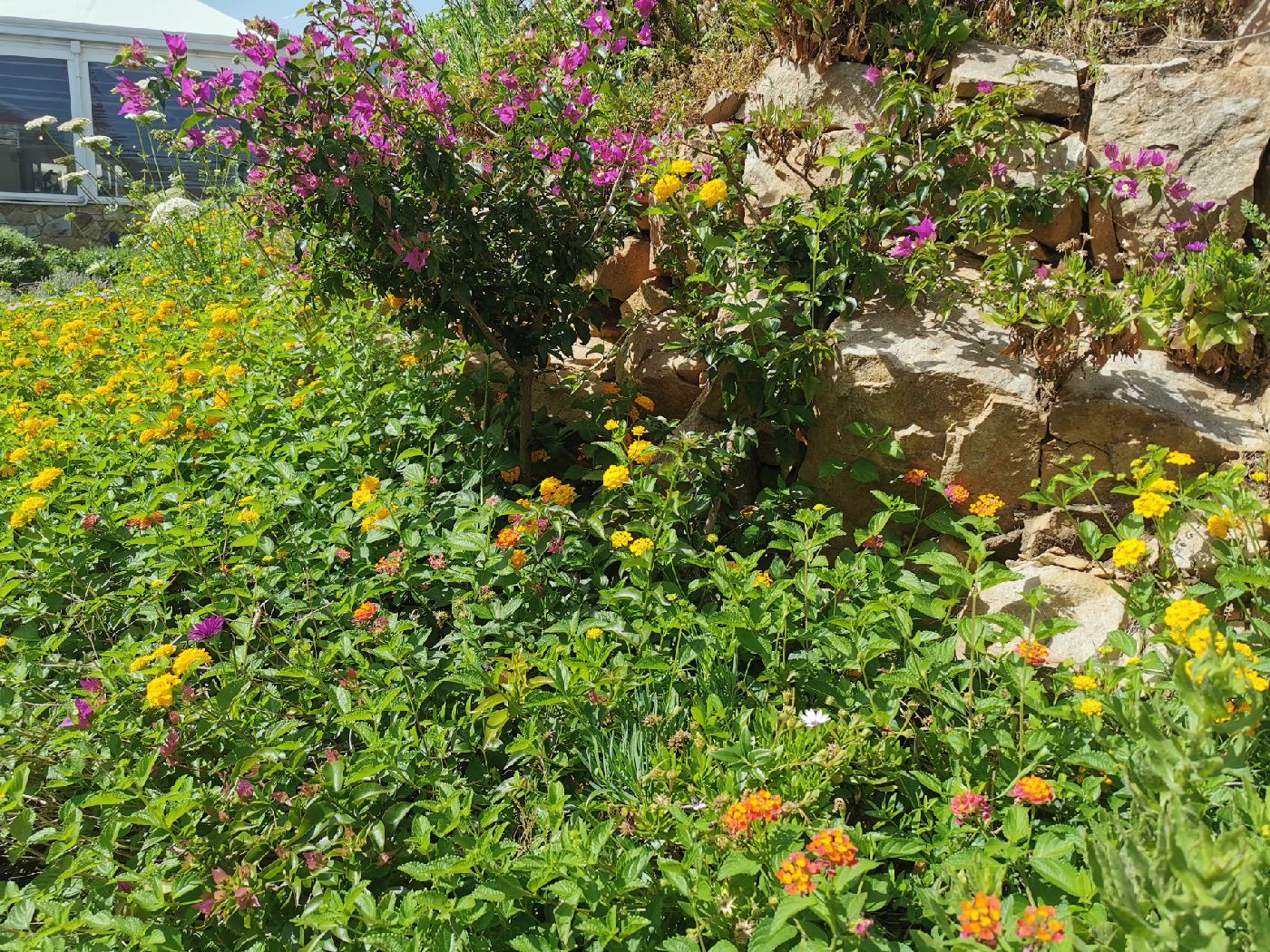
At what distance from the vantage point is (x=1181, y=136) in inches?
115

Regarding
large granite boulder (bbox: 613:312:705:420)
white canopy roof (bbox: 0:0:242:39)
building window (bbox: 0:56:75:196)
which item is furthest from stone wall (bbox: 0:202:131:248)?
large granite boulder (bbox: 613:312:705:420)

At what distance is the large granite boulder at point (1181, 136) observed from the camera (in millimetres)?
2824

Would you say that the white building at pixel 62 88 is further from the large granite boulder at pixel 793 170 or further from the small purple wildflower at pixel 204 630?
the small purple wildflower at pixel 204 630

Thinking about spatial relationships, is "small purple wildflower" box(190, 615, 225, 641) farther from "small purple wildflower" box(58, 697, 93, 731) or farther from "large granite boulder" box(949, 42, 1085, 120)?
"large granite boulder" box(949, 42, 1085, 120)

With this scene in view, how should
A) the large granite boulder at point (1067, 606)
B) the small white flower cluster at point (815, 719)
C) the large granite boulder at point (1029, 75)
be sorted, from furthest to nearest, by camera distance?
1. the large granite boulder at point (1029, 75)
2. the large granite boulder at point (1067, 606)
3. the small white flower cluster at point (815, 719)

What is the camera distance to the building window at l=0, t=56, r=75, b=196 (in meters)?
11.8

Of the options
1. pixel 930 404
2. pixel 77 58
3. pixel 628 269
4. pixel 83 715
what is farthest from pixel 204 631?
pixel 77 58

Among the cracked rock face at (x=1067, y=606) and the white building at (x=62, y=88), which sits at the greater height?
the white building at (x=62, y=88)

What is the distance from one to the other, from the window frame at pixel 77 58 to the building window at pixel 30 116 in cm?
9

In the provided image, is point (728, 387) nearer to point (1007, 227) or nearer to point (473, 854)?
point (1007, 227)

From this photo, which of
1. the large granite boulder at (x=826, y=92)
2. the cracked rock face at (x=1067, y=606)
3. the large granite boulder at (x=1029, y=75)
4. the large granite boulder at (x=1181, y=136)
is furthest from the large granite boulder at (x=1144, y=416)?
the large granite boulder at (x=826, y=92)

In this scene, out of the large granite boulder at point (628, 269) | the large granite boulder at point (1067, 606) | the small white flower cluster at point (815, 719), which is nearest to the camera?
the small white flower cluster at point (815, 719)

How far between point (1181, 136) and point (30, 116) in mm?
14531

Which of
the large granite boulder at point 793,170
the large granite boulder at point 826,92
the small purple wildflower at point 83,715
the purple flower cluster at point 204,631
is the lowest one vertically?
the small purple wildflower at point 83,715
